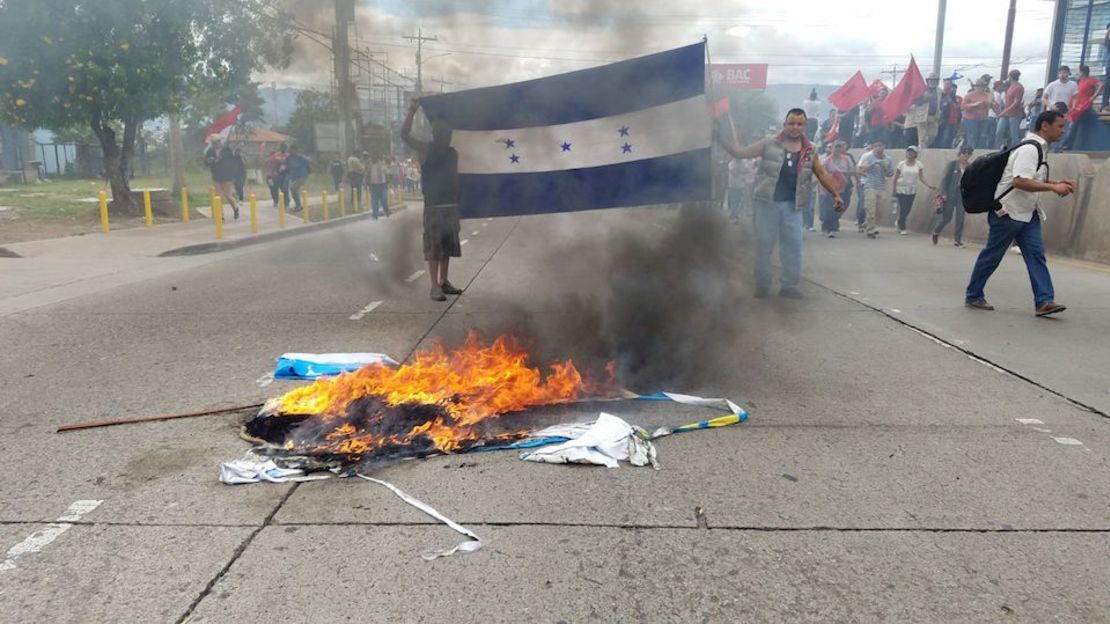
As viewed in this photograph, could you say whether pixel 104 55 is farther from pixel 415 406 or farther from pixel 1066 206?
pixel 1066 206

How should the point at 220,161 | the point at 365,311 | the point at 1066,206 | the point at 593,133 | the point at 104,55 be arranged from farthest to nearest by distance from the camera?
the point at 220,161 < the point at 104,55 < the point at 1066,206 < the point at 365,311 < the point at 593,133

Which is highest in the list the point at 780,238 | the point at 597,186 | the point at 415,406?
the point at 597,186

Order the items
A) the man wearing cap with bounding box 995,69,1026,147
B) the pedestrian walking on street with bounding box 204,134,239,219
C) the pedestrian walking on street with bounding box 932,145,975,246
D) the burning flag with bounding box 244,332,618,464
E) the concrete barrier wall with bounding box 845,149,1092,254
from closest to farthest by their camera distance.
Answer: the burning flag with bounding box 244,332,618,464
the concrete barrier wall with bounding box 845,149,1092,254
the pedestrian walking on street with bounding box 932,145,975,246
the man wearing cap with bounding box 995,69,1026,147
the pedestrian walking on street with bounding box 204,134,239,219

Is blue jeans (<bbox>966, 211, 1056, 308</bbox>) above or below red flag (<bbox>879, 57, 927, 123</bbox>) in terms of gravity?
below

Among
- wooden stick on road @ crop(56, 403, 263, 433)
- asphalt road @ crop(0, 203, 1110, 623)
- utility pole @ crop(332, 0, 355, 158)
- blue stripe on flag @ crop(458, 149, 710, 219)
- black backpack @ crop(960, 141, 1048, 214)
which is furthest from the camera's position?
utility pole @ crop(332, 0, 355, 158)

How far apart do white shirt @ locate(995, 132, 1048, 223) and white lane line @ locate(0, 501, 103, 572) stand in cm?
685

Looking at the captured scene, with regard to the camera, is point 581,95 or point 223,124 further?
point 223,124

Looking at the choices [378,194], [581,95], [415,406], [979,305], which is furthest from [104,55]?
[979,305]

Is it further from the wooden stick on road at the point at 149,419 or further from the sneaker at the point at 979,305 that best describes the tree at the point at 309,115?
the sneaker at the point at 979,305

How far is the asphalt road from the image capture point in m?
2.44

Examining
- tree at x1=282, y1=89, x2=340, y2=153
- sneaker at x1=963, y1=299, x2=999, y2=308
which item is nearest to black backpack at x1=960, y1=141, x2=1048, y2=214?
sneaker at x1=963, y1=299, x2=999, y2=308

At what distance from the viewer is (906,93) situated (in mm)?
16531

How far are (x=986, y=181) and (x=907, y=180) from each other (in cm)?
765

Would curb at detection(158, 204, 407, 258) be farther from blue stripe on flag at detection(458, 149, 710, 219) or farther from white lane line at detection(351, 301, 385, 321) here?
blue stripe on flag at detection(458, 149, 710, 219)
